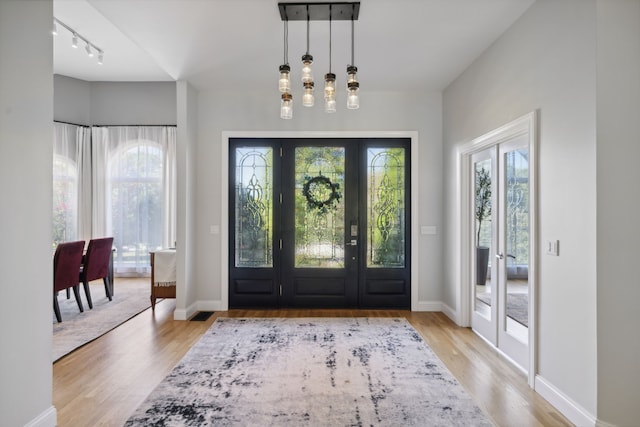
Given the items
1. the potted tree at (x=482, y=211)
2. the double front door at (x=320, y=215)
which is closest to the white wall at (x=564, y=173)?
the potted tree at (x=482, y=211)

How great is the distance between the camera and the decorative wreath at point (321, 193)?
476cm

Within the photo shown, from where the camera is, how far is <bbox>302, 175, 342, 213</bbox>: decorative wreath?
476cm

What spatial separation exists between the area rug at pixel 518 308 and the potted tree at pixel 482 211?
20.9 inches

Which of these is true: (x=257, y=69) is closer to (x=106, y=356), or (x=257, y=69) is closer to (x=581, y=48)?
(x=581, y=48)

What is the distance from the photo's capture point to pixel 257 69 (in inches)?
157

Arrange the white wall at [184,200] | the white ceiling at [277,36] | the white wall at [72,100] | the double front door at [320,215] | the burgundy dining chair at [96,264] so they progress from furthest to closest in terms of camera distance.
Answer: the white wall at [72,100] → the double front door at [320,215] → the burgundy dining chair at [96,264] → the white wall at [184,200] → the white ceiling at [277,36]

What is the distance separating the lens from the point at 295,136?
4.73 metres
